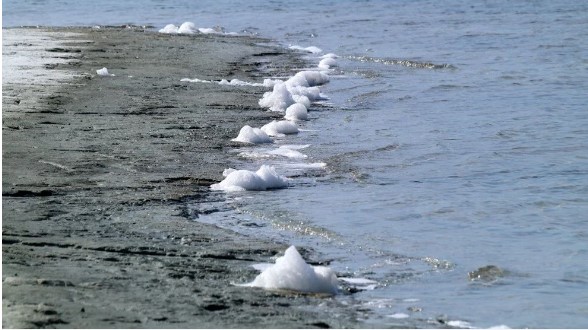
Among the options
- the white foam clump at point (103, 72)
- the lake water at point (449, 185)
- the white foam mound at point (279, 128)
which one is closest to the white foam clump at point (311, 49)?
the lake water at point (449, 185)

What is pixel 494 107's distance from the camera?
1484 centimetres

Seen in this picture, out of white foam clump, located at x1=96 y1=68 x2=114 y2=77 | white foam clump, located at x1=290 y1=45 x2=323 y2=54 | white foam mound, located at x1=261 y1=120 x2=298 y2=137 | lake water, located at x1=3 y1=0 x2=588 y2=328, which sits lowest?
lake water, located at x1=3 y1=0 x2=588 y2=328

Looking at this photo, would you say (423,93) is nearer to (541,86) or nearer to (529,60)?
(541,86)

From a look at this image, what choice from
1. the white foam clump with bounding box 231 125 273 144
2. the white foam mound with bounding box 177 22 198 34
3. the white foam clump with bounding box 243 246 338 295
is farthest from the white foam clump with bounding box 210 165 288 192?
the white foam mound with bounding box 177 22 198 34

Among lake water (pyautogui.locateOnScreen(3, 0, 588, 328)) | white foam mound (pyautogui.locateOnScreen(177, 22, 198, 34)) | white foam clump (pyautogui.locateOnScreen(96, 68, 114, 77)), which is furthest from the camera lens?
white foam mound (pyautogui.locateOnScreen(177, 22, 198, 34))

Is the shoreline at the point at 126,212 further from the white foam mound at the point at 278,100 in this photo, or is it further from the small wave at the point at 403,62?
the small wave at the point at 403,62

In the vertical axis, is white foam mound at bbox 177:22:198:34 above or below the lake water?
above

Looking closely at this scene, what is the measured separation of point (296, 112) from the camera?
13.4 metres

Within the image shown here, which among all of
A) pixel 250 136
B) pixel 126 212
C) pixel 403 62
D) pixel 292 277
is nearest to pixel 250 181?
pixel 126 212

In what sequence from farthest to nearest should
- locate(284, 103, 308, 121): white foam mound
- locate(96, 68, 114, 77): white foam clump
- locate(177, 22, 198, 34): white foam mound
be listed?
locate(177, 22, 198, 34): white foam mound, locate(96, 68, 114, 77): white foam clump, locate(284, 103, 308, 121): white foam mound

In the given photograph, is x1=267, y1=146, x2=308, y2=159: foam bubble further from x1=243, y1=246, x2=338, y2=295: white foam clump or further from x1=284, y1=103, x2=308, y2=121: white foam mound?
x1=243, y1=246, x2=338, y2=295: white foam clump

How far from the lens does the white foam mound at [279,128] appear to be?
12180mm

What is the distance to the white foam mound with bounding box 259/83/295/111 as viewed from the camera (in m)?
14.0

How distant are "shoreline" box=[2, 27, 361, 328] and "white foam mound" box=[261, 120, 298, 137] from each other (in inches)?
15.7
